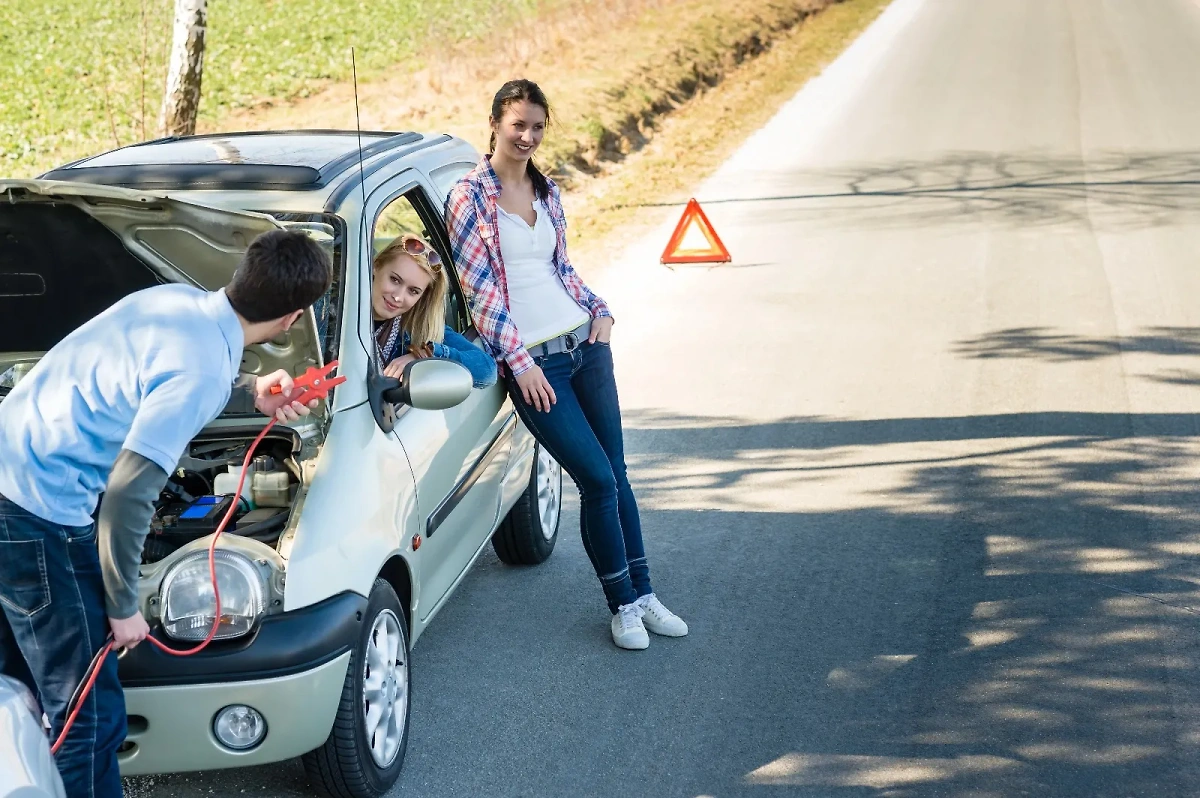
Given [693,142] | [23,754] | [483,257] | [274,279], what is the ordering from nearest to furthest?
[23,754] < [274,279] < [483,257] < [693,142]

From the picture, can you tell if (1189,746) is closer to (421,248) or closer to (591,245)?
(421,248)

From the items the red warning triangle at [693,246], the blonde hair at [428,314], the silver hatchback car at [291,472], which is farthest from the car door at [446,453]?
the red warning triangle at [693,246]

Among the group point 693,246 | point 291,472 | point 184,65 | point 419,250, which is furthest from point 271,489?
point 184,65

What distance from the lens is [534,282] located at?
5008mm

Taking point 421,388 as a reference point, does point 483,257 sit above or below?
above

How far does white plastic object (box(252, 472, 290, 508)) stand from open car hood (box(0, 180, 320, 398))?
1.24 feet

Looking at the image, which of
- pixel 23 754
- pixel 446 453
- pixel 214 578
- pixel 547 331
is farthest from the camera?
pixel 547 331

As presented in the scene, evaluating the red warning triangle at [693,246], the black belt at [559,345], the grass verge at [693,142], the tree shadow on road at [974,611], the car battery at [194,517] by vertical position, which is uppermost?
the black belt at [559,345]

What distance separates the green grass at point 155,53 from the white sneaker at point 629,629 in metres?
12.8

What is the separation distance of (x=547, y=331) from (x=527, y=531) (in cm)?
118

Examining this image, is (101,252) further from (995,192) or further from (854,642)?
(995,192)

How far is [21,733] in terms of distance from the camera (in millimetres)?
2824

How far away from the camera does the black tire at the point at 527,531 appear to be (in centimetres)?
580

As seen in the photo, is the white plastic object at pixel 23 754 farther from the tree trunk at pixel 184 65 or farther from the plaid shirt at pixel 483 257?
the tree trunk at pixel 184 65
